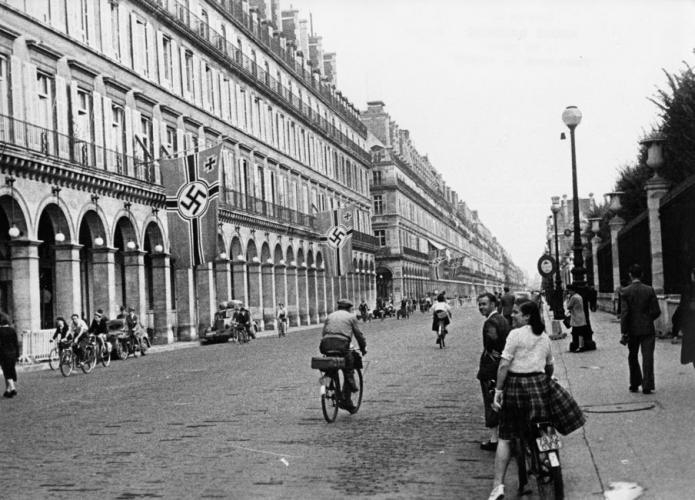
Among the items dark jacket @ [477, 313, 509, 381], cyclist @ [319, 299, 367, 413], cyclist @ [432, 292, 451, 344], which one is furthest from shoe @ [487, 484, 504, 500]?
cyclist @ [432, 292, 451, 344]

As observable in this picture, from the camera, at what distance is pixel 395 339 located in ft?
112

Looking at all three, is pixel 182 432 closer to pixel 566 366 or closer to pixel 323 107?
pixel 566 366

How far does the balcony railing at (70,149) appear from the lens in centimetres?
2789

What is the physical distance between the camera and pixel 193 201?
102ft

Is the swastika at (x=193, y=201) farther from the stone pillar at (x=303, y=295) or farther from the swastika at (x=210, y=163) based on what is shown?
the stone pillar at (x=303, y=295)

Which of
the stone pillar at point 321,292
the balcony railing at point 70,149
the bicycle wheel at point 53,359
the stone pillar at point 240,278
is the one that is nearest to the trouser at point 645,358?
the bicycle wheel at point 53,359

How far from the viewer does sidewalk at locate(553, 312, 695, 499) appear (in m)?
7.54

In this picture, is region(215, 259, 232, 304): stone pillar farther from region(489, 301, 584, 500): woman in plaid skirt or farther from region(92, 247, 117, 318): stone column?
region(489, 301, 584, 500): woman in plaid skirt

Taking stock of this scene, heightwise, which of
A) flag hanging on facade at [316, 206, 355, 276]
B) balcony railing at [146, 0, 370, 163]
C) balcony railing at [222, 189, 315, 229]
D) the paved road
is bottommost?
the paved road

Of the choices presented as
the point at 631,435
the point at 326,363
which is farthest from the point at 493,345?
the point at 326,363

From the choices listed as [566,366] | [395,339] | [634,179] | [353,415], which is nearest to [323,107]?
[634,179]

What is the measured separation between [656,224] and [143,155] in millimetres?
22274

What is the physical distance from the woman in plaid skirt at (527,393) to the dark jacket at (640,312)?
5521 mm

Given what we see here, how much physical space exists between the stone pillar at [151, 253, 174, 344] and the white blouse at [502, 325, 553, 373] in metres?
32.1
